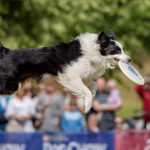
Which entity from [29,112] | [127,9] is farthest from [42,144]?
[127,9]

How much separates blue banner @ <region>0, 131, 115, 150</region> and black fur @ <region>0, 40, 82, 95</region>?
318 centimetres

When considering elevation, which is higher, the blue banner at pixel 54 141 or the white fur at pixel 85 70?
the white fur at pixel 85 70

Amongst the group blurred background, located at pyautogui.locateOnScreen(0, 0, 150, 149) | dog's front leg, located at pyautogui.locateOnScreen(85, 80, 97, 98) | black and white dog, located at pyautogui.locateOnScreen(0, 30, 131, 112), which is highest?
blurred background, located at pyautogui.locateOnScreen(0, 0, 150, 149)

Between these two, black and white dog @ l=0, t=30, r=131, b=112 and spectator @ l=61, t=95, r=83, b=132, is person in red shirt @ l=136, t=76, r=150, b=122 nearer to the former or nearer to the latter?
spectator @ l=61, t=95, r=83, b=132

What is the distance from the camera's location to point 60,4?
11648 millimetres

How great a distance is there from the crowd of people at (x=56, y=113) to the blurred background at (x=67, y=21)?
54 centimetres

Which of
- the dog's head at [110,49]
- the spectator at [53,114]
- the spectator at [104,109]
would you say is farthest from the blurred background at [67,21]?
the dog's head at [110,49]

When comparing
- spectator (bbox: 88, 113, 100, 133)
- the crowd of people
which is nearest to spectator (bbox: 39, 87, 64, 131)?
the crowd of people

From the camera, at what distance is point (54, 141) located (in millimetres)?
8477

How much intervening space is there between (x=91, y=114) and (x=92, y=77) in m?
3.89

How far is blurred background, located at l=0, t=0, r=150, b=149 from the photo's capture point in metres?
11.4

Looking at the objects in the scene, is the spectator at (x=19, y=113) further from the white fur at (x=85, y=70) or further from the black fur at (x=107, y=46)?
the black fur at (x=107, y=46)

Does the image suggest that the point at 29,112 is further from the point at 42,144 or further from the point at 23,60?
the point at 23,60

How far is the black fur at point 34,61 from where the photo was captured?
5367 millimetres
